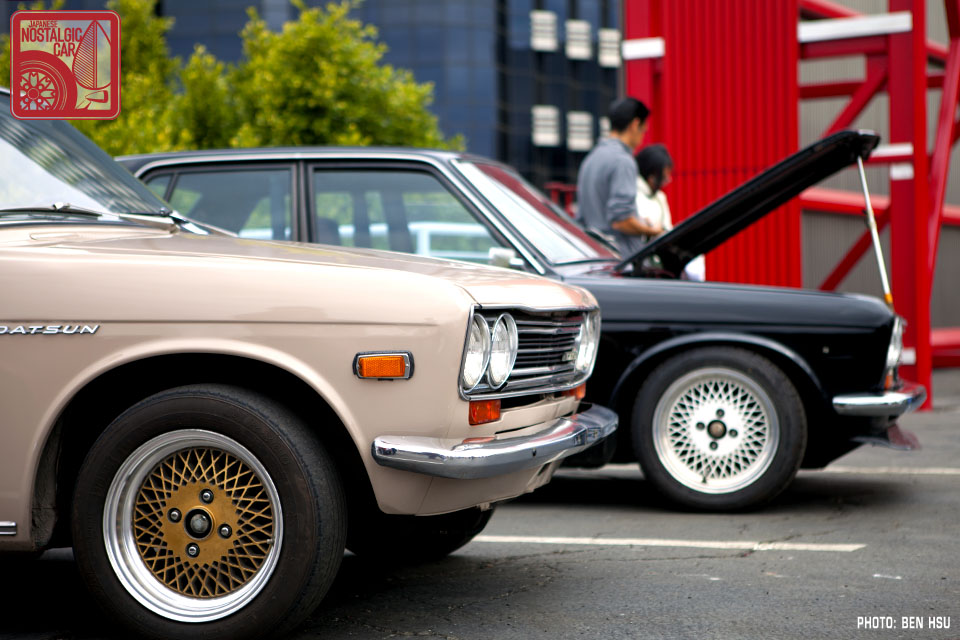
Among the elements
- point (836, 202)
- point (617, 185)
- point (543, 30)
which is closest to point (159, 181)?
point (617, 185)

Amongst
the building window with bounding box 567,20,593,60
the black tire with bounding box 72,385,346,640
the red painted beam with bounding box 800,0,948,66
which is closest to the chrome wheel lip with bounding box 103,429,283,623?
the black tire with bounding box 72,385,346,640

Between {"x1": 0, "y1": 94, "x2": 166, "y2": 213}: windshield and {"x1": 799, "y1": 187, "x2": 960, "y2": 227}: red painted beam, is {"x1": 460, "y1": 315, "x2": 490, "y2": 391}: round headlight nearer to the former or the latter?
{"x1": 0, "y1": 94, "x2": 166, "y2": 213}: windshield

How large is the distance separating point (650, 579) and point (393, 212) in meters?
2.49

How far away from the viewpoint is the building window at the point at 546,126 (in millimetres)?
54812

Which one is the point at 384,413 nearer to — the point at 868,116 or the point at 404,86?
the point at 868,116

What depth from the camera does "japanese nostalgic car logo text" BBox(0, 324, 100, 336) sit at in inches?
132

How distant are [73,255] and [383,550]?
66.0 inches

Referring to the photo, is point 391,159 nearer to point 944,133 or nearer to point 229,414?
point 229,414

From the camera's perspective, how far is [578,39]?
56.3m

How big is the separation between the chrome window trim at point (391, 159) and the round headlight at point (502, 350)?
6.97 ft

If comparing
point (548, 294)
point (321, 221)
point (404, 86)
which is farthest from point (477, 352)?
point (404, 86)

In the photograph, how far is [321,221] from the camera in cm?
603

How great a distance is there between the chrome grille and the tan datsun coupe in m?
0.06

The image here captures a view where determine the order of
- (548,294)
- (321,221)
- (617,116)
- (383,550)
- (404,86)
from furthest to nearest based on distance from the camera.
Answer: (404,86), (617,116), (321,221), (383,550), (548,294)
